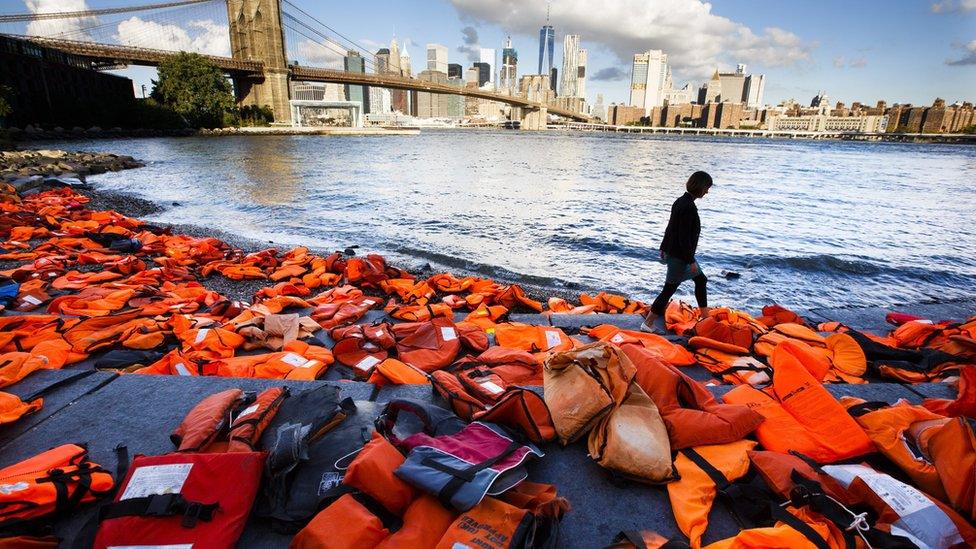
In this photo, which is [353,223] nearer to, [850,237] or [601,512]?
[601,512]

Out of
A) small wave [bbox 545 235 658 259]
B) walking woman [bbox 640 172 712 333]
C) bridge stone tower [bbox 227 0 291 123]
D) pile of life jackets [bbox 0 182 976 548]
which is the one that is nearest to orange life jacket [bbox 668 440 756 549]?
pile of life jackets [bbox 0 182 976 548]

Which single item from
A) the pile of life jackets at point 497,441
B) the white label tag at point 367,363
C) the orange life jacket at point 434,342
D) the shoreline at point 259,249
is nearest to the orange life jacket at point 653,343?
the pile of life jackets at point 497,441

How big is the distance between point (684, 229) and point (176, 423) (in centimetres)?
458

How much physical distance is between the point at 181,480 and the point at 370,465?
2.61 ft

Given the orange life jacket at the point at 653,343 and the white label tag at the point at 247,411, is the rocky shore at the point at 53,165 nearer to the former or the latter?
the white label tag at the point at 247,411

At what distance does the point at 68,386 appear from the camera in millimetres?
2840

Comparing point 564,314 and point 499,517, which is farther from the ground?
point 499,517

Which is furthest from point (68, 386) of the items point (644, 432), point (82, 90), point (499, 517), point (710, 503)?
point (82, 90)

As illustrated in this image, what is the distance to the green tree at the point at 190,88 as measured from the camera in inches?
2053

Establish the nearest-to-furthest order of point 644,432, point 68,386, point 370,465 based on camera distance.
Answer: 1. point 370,465
2. point 644,432
3. point 68,386

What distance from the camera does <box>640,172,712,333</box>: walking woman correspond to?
4422mm

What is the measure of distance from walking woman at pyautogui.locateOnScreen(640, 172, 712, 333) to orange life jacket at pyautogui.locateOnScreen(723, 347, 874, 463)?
192 cm

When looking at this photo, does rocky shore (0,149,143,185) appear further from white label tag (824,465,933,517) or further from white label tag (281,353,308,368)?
white label tag (824,465,933,517)

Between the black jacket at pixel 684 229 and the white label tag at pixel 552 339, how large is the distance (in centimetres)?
165
